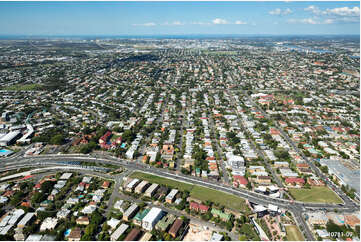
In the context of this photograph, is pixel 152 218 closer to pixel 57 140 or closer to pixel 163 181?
pixel 163 181

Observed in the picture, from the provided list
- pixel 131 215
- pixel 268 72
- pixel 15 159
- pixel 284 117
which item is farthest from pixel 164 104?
pixel 268 72

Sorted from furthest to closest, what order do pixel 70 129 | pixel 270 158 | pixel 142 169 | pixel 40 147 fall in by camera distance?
pixel 70 129 → pixel 40 147 → pixel 270 158 → pixel 142 169

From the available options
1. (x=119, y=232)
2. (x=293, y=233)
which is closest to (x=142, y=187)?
(x=119, y=232)

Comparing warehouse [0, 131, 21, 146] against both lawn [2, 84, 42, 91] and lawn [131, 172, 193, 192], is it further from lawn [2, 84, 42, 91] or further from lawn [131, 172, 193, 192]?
lawn [2, 84, 42, 91]

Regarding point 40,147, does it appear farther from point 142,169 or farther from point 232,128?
point 232,128

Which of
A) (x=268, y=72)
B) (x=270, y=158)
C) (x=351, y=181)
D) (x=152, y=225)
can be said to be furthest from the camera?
(x=268, y=72)

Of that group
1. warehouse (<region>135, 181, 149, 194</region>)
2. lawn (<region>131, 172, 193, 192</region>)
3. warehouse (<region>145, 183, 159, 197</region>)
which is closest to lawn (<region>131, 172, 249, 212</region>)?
lawn (<region>131, 172, 193, 192</region>)

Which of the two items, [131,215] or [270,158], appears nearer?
[131,215]
